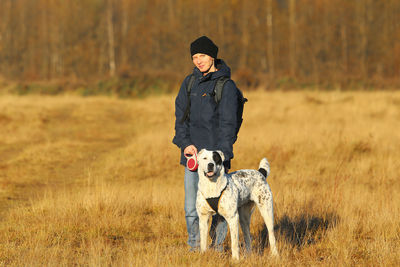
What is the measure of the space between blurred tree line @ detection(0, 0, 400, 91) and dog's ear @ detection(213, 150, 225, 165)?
34.7 meters

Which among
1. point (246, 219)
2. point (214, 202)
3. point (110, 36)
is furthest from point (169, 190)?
point (110, 36)

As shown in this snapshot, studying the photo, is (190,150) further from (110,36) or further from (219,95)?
(110,36)

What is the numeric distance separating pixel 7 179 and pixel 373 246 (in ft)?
25.2

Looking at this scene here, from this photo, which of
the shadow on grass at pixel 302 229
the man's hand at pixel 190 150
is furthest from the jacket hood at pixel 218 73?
the shadow on grass at pixel 302 229

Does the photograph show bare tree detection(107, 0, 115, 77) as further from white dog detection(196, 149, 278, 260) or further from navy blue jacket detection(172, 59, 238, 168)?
white dog detection(196, 149, 278, 260)

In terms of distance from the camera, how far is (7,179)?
11.0 meters

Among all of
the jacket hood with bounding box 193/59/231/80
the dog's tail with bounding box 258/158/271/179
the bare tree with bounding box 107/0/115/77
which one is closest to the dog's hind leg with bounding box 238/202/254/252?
the dog's tail with bounding box 258/158/271/179

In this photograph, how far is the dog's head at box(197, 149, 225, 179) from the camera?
184 inches

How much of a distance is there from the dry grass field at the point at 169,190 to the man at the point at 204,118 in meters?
0.36

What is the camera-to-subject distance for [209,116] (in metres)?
5.21

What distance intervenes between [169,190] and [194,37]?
3695cm

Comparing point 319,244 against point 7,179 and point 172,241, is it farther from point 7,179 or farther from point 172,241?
point 7,179

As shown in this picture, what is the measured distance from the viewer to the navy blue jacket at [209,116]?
16.8 feet

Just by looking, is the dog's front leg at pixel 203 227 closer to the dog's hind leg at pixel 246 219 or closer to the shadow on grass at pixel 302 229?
the dog's hind leg at pixel 246 219
